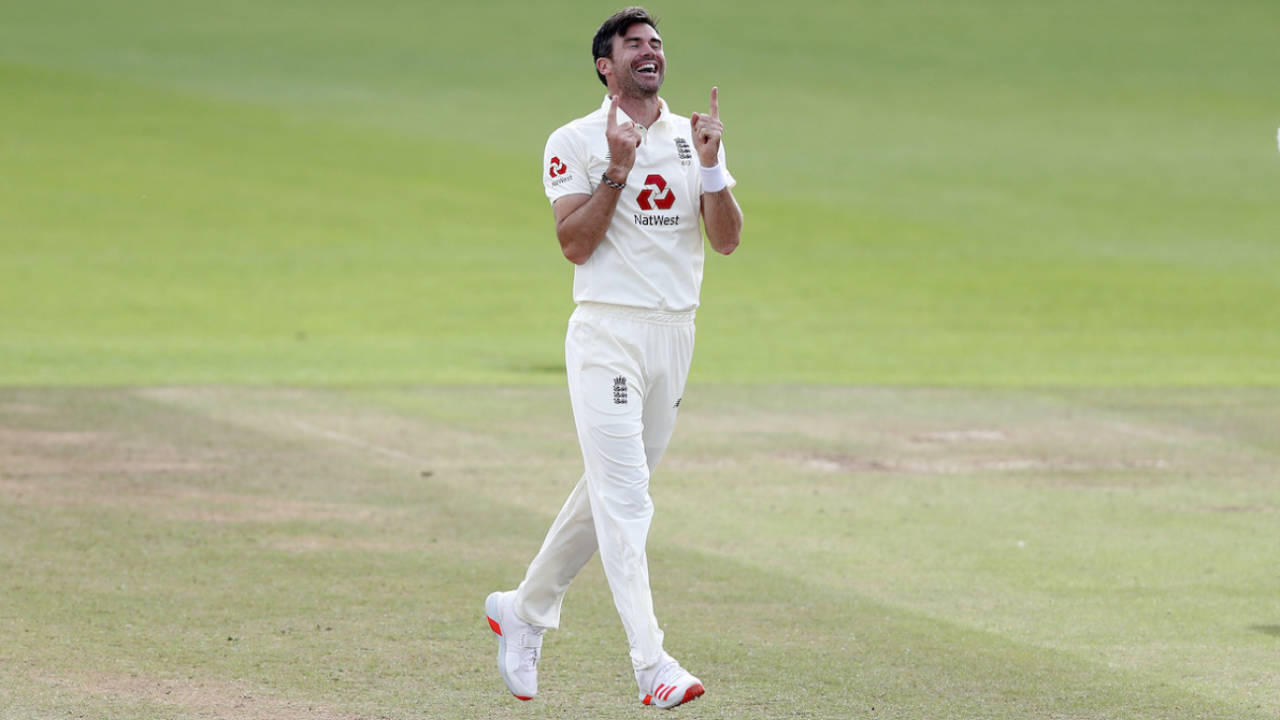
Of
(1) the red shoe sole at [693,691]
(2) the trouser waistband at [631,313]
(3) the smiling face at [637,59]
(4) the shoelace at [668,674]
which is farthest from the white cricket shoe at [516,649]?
(3) the smiling face at [637,59]

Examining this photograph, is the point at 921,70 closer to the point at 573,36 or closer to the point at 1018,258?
the point at 573,36

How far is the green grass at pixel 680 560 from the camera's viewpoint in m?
7.14

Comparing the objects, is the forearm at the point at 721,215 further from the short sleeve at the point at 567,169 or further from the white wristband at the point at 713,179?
the short sleeve at the point at 567,169

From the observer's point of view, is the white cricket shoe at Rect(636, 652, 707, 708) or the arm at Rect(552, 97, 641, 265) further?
the arm at Rect(552, 97, 641, 265)

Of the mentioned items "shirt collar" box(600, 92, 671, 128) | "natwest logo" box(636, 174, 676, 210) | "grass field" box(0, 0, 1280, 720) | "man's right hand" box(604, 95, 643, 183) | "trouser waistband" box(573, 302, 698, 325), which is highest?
"shirt collar" box(600, 92, 671, 128)

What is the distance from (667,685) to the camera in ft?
20.6

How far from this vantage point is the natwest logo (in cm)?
671

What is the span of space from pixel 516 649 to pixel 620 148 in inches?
76.6

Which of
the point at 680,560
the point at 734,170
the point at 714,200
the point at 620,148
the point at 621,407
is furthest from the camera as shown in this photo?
the point at 734,170

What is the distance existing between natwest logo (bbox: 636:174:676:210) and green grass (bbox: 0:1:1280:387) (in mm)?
11771

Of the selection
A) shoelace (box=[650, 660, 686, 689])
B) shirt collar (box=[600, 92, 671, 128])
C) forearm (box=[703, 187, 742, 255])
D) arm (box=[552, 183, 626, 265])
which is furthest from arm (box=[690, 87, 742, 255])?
shoelace (box=[650, 660, 686, 689])

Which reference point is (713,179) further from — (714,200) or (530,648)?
(530,648)

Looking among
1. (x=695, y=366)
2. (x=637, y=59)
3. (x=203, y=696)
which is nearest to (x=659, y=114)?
(x=637, y=59)

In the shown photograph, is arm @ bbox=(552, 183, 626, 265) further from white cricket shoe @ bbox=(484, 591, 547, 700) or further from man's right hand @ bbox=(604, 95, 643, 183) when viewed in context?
white cricket shoe @ bbox=(484, 591, 547, 700)
